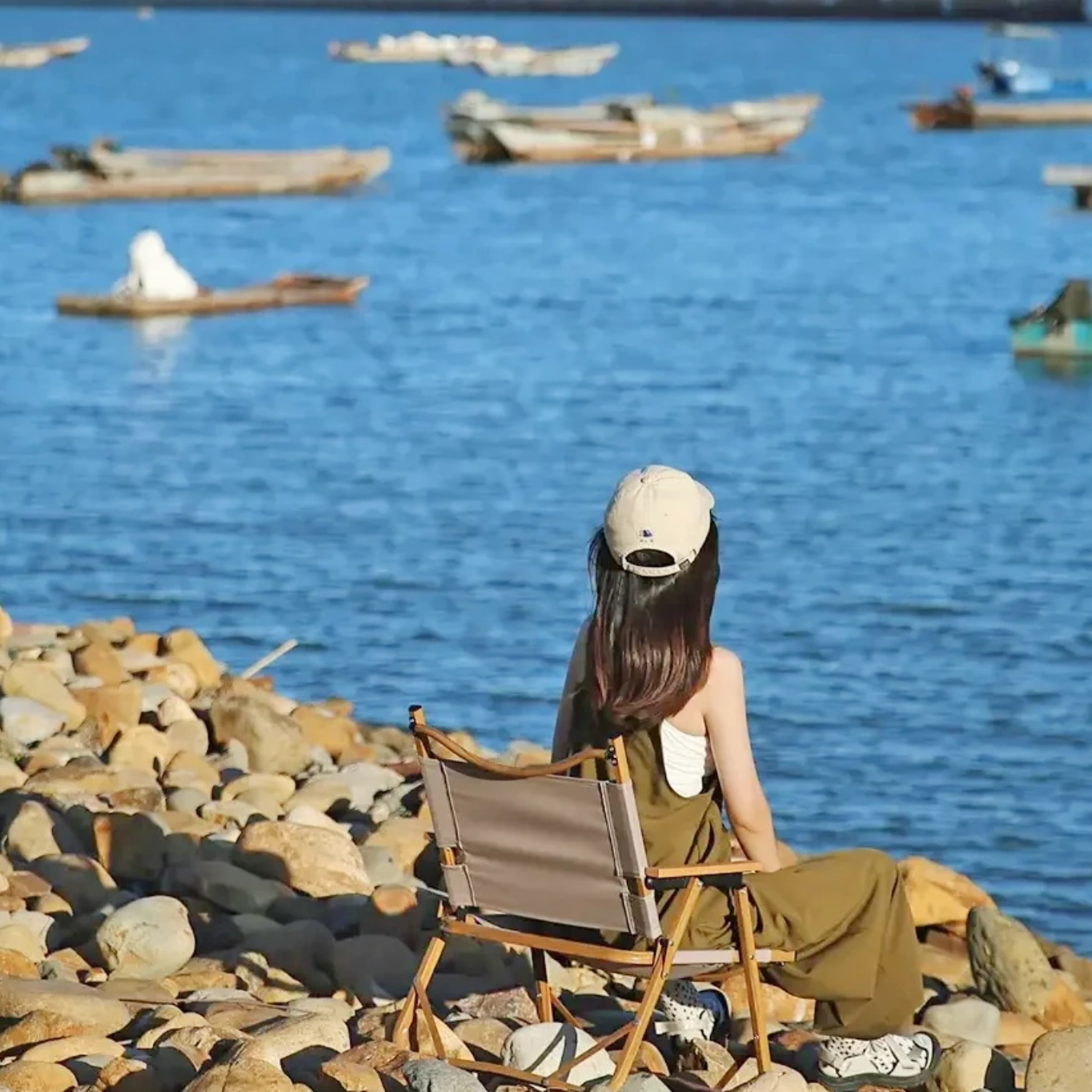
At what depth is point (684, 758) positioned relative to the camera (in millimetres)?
5219

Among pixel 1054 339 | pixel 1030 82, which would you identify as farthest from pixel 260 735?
pixel 1030 82

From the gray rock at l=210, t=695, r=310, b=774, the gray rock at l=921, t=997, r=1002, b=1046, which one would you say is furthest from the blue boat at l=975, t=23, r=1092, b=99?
the gray rock at l=921, t=997, r=1002, b=1046

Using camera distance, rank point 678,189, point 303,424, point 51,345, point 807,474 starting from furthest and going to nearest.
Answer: point 678,189 → point 51,345 → point 303,424 → point 807,474

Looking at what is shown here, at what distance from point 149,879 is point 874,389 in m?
17.0

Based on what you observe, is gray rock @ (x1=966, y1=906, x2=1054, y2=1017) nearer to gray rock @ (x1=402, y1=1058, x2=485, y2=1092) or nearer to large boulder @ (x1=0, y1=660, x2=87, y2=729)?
gray rock @ (x1=402, y1=1058, x2=485, y2=1092)

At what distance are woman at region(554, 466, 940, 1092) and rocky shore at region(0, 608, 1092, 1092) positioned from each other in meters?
0.25

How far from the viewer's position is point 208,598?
15.0 m

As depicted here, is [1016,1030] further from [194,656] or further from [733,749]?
[194,656]

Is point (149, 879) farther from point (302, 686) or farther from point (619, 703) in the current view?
point (302, 686)

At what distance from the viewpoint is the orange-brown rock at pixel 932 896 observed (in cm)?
765

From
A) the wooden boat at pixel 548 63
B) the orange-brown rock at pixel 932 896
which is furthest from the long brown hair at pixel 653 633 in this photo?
the wooden boat at pixel 548 63

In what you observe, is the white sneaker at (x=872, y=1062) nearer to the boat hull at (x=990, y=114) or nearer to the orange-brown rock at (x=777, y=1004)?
the orange-brown rock at (x=777, y=1004)

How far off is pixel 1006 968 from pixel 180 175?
40.2 metres

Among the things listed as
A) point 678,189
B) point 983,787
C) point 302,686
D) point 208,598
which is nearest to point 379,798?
point 983,787
